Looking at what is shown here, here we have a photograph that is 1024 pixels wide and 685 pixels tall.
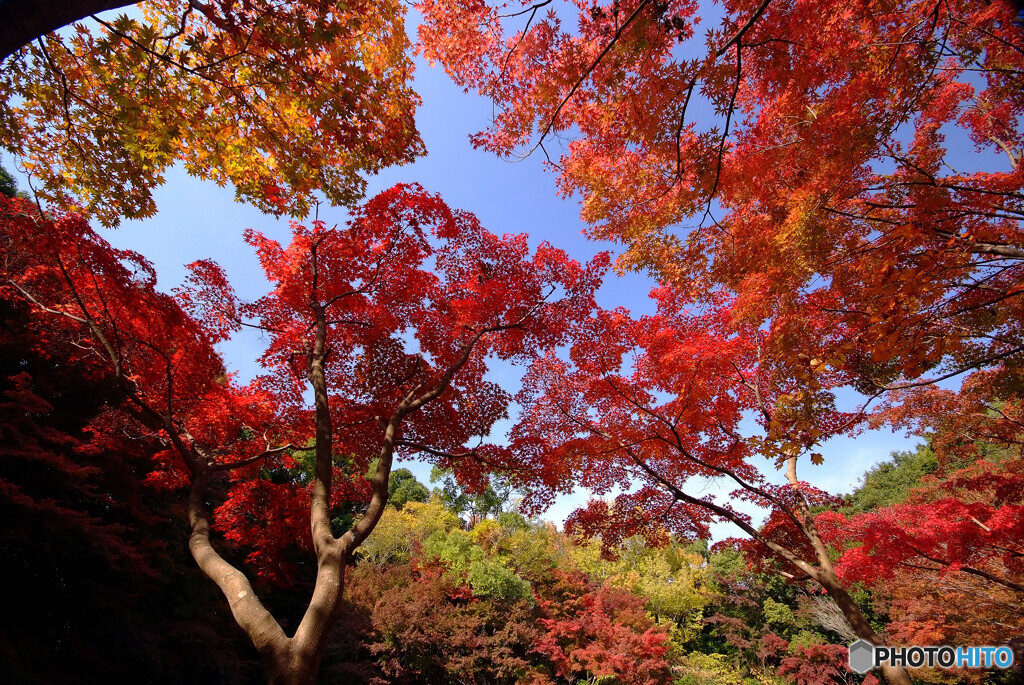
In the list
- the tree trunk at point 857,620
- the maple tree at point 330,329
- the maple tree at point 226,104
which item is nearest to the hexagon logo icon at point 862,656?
the tree trunk at point 857,620

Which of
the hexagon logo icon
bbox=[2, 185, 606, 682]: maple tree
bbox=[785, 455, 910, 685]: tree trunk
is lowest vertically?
the hexagon logo icon

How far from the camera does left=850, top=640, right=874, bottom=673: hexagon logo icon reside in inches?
185

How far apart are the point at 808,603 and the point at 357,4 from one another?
21.7 metres

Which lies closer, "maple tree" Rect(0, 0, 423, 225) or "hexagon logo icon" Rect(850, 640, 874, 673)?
"maple tree" Rect(0, 0, 423, 225)

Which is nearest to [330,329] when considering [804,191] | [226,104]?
[226,104]

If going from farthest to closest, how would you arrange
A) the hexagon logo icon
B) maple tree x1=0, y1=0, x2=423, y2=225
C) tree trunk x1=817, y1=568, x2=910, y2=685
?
the hexagon logo icon
tree trunk x1=817, y1=568, x2=910, y2=685
maple tree x1=0, y1=0, x2=423, y2=225

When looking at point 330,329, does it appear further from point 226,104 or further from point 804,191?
point 804,191

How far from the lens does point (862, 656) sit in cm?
482

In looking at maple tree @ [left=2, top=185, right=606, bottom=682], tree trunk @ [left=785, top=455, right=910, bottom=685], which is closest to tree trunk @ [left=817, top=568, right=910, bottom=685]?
tree trunk @ [left=785, top=455, right=910, bottom=685]

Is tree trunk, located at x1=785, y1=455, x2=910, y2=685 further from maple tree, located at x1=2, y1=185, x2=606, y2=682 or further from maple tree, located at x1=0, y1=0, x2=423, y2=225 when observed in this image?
maple tree, located at x1=0, y1=0, x2=423, y2=225

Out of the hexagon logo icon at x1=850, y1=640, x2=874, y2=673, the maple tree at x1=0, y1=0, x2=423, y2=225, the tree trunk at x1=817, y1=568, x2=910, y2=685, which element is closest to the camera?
the maple tree at x1=0, y1=0, x2=423, y2=225

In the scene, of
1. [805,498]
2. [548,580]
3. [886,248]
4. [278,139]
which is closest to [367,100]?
[278,139]

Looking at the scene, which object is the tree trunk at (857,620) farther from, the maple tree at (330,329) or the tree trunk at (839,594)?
the maple tree at (330,329)

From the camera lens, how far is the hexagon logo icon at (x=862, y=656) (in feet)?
15.4
